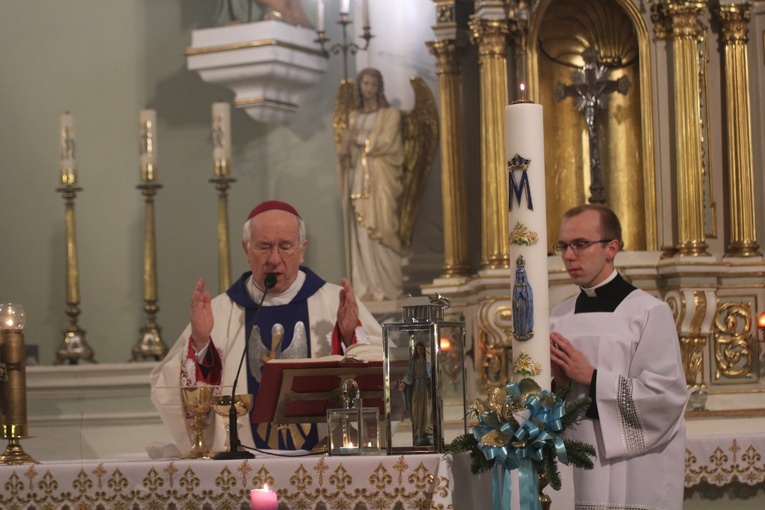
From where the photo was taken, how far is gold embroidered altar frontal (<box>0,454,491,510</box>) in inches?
137

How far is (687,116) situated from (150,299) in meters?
3.67

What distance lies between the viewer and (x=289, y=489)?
3539 mm

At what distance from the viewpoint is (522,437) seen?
3322 mm

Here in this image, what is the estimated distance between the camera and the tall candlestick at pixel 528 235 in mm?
3443

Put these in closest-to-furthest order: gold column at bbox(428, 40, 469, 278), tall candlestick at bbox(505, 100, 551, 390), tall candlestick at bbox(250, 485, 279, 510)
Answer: tall candlestick at bbox(250, 485, 279, 510), tall candlestick at bbox(505, 100, 551, 390), gold column at bbox(428, 40, 469, 278)

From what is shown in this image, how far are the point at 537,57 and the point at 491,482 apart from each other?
5048 millimetres

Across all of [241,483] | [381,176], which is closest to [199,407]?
[241,483]

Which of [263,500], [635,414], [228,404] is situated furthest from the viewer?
[228,404]

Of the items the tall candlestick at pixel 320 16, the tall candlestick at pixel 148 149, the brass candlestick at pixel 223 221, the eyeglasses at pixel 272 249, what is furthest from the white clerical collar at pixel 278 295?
the tall candlestick at pixel 320 16

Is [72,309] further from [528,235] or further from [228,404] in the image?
[528,235]

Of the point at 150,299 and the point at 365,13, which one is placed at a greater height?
the point at 365,13

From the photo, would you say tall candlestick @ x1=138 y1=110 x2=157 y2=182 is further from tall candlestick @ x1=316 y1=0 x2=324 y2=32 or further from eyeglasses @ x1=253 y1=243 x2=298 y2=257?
eyeglasses @ x1=253 y1=243 x2=298 y2=257

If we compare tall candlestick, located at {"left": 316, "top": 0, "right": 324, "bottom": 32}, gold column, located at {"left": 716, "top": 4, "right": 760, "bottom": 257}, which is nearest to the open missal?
gold column, located at {"left": 716, "top": 4, "right": 760, "bottom": 257}

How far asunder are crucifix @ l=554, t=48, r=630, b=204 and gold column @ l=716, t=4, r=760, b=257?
62 centimetres
